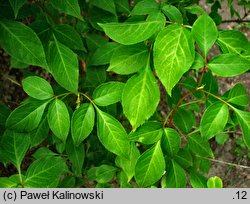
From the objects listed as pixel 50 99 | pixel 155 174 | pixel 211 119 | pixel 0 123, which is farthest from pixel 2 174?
pixel 211 119

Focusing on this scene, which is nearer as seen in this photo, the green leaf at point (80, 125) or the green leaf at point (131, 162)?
the green leaf at point (80, 125)

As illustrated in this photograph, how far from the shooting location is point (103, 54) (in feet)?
3.74

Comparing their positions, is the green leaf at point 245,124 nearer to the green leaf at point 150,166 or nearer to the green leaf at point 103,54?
the green leaf at point 150,166

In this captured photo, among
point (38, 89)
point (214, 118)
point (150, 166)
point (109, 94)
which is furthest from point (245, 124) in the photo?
point (38, 89)

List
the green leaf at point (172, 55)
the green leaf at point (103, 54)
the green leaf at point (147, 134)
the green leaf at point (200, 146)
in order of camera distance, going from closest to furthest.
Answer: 1. the green leaf at point (172, 55)
2. the green leaf at point (147, 134)
3. the green leaf at point (103, 54)
4. the green leaf at point (200, 146)

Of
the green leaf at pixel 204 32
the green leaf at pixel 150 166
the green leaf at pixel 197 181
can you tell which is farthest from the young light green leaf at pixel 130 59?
the green leaf at pixel 197 181

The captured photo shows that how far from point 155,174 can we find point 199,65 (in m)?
0.36

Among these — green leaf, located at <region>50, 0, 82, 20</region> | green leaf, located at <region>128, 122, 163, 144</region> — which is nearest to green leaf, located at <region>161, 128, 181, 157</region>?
green leaf, located at <region>128, 122, 163, 144</region>

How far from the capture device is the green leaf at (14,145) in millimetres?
1098

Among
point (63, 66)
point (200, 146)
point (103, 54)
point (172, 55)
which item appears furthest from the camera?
point (200, 146)

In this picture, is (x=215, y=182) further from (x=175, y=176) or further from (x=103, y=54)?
(x=103, y=54)

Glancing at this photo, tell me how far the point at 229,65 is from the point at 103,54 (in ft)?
1.46

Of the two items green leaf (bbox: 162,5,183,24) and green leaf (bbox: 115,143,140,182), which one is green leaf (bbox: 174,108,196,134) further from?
green leaf (bbox: 162,5,183,24)

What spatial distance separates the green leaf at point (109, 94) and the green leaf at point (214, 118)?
0.88 ft
